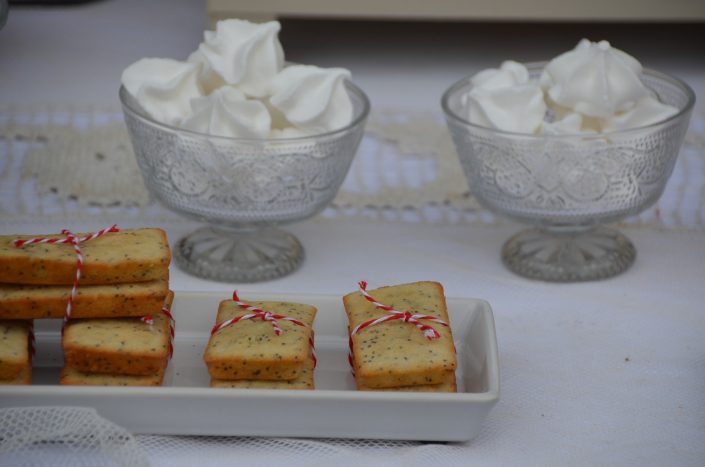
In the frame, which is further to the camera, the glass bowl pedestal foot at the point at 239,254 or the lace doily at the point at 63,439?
the glass bowl pedestal foot at the point at 239,254

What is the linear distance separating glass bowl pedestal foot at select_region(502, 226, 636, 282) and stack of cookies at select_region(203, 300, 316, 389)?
30 cm

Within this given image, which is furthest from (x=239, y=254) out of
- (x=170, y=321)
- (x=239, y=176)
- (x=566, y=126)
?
(x=566, y=126)

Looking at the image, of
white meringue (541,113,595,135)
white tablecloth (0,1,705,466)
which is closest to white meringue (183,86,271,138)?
white tablecloth (0,1,705,466)

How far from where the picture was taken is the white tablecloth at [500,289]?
2.59ft

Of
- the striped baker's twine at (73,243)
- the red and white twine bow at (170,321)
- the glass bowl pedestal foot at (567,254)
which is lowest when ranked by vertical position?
the glass bowl pedestal foot at (567,254)

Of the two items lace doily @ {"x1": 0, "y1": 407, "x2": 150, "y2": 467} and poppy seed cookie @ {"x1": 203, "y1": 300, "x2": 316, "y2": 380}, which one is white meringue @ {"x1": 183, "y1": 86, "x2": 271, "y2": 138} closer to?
poppy seed cookie @ {"x1": 203, "y1": 300, "x2": 316, "y2": 380}

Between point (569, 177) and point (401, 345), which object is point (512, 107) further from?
point (401, 345)

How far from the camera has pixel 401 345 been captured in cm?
79

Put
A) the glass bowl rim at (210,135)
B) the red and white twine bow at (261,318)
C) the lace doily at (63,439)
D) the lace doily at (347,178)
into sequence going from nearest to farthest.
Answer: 1. the lace doily at (63,439)
2. the red and white twine bow at (261,318)
3. the glass bowl rim at (210,135)
4. the lace doily at (347,178)

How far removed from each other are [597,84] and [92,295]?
19.0 inches

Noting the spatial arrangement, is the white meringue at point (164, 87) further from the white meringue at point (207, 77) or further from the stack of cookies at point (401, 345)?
the stack of cookies at point (401, 345)

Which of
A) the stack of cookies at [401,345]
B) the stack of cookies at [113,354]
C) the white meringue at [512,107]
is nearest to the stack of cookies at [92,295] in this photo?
the stack of cookies at [113,354]

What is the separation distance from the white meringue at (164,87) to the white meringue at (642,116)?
374 millimetres

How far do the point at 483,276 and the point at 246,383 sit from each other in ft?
1.12
